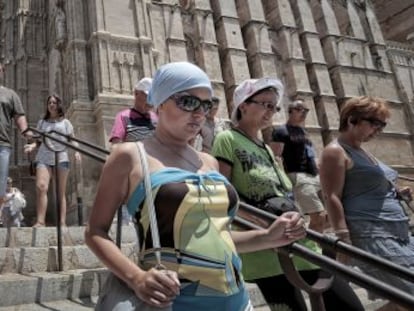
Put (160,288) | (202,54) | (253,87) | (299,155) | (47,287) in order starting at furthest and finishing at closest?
(202,54) → (299,155) → (47,287) → (253,87) → (160,288)

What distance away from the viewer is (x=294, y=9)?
84.8ft

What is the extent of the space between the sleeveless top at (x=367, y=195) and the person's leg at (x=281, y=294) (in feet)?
2.53

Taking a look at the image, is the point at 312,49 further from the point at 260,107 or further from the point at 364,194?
the point at 260,107

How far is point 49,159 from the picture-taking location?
18.9 ft

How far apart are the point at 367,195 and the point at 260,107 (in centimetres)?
93

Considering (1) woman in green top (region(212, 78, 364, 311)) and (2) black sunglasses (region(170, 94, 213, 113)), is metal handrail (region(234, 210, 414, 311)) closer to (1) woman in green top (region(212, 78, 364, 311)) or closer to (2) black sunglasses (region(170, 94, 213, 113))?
(1) woman in green top (region(212, 78, 364, 311))

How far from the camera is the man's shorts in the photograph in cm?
498

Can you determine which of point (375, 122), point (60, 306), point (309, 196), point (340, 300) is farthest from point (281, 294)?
point (309, 196)

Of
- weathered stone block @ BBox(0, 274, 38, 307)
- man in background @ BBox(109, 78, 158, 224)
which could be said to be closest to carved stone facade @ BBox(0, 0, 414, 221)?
man in background @ BBox(109, 78, 158, 224)

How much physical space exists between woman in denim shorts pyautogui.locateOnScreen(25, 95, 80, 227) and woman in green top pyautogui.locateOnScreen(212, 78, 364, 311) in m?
3.15

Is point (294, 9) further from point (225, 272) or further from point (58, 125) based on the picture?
point (225, 272)

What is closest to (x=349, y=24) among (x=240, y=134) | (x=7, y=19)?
(x=7, y=19)

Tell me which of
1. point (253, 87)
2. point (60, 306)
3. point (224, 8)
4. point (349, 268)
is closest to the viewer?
point (349, 268)

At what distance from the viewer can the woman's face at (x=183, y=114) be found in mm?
1626
